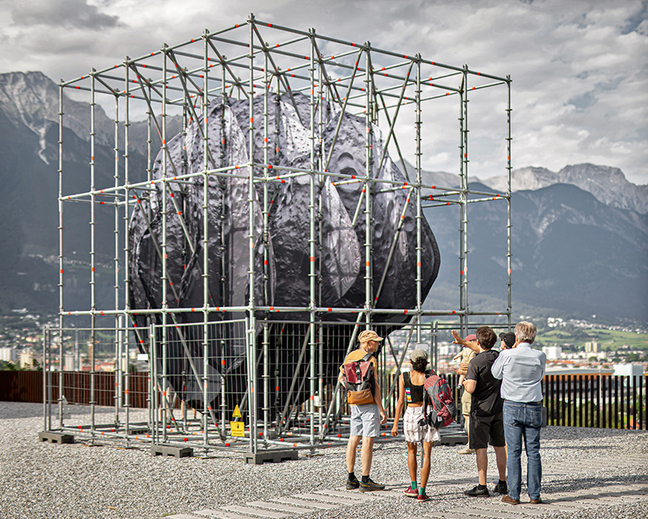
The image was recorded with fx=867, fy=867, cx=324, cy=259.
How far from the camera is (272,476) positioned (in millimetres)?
10820

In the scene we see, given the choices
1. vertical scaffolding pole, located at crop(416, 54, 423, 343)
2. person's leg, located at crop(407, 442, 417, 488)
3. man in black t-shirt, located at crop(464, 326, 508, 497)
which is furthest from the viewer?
vertical scaffolding pole, located at crop(416, 54, 423, 343)

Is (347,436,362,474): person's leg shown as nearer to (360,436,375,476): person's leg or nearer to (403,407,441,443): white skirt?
(360,436,375,476): person's leg

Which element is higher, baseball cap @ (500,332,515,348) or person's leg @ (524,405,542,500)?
baseball cap @ (500,332,515,348)

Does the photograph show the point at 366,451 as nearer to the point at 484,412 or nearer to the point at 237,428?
the point at 484,412

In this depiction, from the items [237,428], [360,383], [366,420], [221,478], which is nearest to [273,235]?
[237,428]

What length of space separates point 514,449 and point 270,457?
452 cm

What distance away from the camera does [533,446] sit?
855 centimetres

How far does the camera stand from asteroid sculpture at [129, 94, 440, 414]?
47.6 ft

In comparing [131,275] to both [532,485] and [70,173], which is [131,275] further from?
[70,173]

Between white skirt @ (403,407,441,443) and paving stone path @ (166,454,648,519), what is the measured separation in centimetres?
67

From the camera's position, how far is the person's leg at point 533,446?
336 inches

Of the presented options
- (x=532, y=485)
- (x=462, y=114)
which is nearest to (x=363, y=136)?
(x=462, y=114)

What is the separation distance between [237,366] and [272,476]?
3.47 metres

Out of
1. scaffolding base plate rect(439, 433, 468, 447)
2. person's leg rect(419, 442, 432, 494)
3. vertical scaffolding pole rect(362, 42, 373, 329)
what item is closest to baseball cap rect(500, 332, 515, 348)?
vertical scaffolding pole rect(362, 42, 373, 329)
